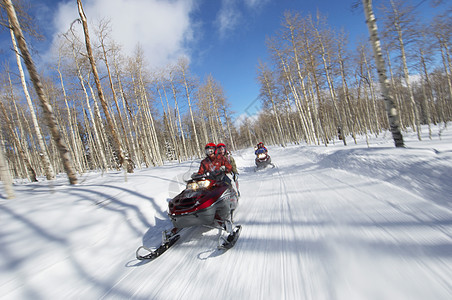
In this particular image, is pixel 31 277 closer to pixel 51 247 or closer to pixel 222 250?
pixel 51 247

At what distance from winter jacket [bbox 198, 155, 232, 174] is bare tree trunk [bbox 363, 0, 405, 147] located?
Result: 198 inches

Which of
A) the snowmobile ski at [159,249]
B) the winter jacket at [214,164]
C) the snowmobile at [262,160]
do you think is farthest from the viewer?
the snowmobile at [262,160]

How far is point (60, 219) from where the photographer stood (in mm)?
4211

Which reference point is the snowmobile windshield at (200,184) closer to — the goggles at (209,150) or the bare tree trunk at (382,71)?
the goggles at (209,150)

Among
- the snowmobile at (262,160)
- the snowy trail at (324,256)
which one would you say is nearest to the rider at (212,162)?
the snowy trail at (324,256)

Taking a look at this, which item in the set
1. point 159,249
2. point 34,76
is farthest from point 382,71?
point 34,76

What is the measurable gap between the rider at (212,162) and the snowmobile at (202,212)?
0.82 meters

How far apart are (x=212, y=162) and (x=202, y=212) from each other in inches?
78.1

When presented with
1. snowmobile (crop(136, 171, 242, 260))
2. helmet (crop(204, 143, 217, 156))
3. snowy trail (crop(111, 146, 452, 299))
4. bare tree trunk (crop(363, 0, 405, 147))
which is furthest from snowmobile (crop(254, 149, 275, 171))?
snowmobile (crop(136, 171, 242, 260))

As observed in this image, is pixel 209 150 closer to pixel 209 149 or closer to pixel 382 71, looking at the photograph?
pixel 209 149

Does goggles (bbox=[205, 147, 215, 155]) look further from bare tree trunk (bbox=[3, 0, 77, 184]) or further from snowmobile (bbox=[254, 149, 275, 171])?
snowmobile (bbox=[254, 149, 275, 171])

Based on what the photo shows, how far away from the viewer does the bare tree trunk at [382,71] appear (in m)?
5.88

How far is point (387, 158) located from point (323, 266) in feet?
13.1

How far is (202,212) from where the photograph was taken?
10.5 feet
